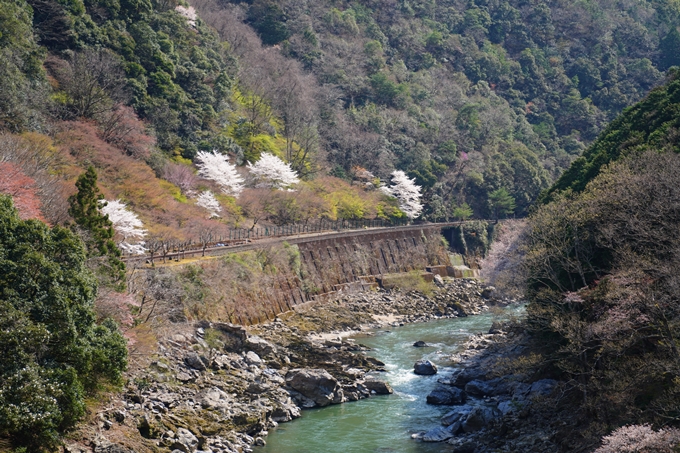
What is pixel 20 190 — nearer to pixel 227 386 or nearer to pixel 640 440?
pixel 227 386

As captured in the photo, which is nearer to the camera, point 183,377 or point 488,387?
point 183,377

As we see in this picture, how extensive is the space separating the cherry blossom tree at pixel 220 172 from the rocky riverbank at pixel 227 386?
1531 cm

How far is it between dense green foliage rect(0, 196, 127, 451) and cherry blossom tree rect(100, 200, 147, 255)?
43.1 ft

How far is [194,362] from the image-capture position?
27688 mm

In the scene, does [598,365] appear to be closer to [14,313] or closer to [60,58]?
[14,313]

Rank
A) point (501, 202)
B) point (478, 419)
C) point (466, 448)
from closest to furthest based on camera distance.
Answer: point (466, 448) < point (478, 419) < point (501, 202)

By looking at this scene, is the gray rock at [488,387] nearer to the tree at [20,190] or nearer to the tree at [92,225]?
the tree at [92,225]

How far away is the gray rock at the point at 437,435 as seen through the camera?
24.2 m

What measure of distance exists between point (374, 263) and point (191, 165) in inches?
714

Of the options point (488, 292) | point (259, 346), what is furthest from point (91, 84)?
point (488, 292)

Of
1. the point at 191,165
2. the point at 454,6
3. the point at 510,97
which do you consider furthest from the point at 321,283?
the point at 454,6

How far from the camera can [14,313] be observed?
18.3 metres

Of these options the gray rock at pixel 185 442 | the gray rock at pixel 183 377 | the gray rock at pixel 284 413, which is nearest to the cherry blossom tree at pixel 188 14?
the gray rock at pixel 183 377

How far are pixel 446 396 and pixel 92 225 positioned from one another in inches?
642
